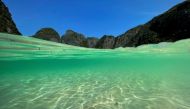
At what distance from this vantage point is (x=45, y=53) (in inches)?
862

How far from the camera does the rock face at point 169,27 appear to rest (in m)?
35.3

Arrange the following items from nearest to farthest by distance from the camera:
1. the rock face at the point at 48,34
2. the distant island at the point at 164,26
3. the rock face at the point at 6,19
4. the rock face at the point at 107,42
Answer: the distant island at the point at 164,26 < the rock face at the point at 6,19 < the rock face at the point at 107,42 < the rock face at the point at 48,34

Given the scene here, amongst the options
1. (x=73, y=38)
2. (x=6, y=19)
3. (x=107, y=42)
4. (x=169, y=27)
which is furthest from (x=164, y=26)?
(x=73, y=38)

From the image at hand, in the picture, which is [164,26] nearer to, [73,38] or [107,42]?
[107,42]

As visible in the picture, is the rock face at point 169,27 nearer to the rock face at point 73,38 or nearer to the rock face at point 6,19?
the rock face at point 6,19

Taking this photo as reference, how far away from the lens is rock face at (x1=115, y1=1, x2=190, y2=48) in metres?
35.3

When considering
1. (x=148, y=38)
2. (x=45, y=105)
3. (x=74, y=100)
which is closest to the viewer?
(x=45, y=105)

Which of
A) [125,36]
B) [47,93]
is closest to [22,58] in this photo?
[47,93]

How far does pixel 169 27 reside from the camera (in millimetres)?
39781

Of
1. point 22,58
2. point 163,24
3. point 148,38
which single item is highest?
point 163,24

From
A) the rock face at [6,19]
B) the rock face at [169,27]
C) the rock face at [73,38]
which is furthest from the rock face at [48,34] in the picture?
the rock face at [169,27]

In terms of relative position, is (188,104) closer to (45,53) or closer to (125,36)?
(45,53)

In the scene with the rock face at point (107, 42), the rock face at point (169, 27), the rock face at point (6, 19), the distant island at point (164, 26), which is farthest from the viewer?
the rock face at point (107, 42)

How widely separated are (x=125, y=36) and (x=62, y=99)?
226 ft
